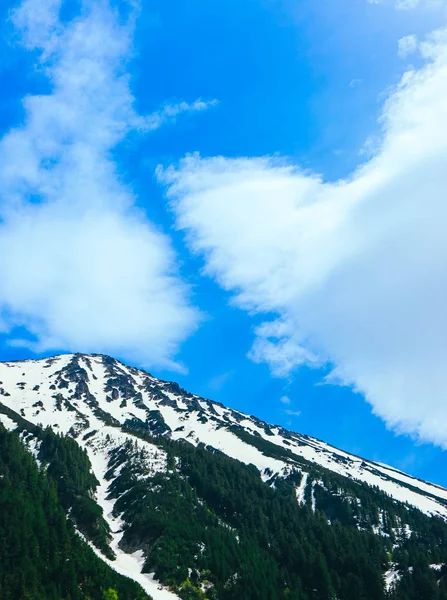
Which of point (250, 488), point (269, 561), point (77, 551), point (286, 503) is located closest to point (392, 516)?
point (286, 503)

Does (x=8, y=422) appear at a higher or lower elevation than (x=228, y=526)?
lower

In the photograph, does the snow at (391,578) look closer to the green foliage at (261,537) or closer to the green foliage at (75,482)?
the green foliage at (261,537)

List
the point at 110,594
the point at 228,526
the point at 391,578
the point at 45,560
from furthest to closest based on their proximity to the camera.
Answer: the point at 228,526 < the point at 391,578 < the point at 45,560 < the point at 110,594

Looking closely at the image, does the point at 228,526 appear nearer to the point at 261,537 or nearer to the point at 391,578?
the point at 261,537

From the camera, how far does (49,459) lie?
15200 centimetres

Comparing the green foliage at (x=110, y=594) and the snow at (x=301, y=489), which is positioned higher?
the snow at (x=301, y=489)

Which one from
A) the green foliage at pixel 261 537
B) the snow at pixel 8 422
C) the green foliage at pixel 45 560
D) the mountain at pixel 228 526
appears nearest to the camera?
the green foliage at pixel 45 560

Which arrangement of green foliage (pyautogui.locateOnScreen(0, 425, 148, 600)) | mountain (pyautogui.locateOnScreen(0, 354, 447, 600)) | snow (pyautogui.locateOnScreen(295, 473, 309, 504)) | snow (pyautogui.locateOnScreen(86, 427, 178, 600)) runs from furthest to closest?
snow (pyautogui.locateOnScreen(295, 473, 309, 504))
mountain (pyautogui.locateOnScreen(0, 354, 447, 600))
snow (pyautogui.locateOnScreen(86, 427, 178, 600))
green foliage (pyautogui.locateOnScreen(0, 425, 148, 600))

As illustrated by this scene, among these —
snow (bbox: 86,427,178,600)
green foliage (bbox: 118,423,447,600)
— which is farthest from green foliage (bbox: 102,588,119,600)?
green foliage (bbox: 118,423,447,600)

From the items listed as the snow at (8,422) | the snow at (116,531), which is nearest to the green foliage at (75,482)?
the snow at (116,531)

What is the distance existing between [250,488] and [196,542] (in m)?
54.2

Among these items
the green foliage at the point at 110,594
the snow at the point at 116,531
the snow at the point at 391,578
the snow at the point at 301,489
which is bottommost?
the green foliage at the point at 110,594

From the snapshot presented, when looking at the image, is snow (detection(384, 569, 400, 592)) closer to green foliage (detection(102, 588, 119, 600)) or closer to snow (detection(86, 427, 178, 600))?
snow (detection(86, 427, 178, 600))

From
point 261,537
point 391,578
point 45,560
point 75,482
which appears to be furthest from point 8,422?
point 391,578
